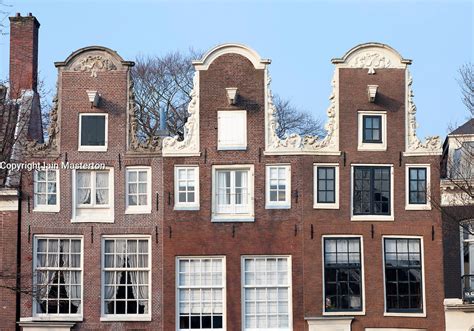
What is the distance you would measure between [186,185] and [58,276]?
492cm

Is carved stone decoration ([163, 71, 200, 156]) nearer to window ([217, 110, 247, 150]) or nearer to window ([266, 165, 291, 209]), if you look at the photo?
window ([217, 110, 247, 150])

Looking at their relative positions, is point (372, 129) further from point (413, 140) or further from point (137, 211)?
point (137, 211)

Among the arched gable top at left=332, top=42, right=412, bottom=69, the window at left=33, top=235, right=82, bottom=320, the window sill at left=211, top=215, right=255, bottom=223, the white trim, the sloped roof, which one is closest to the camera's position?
the white trim

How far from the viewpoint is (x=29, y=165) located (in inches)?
→ 1432

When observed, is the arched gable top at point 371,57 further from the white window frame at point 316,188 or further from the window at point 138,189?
the window at point 138,189

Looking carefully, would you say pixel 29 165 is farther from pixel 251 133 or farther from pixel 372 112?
pixel 372 112

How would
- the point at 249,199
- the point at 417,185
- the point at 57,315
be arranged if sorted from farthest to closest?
1. the point at 417,185
2. the point at 249,199
3. the point at 57,315

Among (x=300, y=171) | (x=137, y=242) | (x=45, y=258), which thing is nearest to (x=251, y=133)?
(x=300, y=171)

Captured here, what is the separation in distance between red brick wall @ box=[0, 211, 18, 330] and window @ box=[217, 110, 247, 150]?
6.97 m

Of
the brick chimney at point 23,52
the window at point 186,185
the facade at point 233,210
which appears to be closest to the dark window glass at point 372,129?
the facade at point 233,210

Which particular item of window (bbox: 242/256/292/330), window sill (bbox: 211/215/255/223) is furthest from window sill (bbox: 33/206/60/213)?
window (bbox: 242/256/292/330)

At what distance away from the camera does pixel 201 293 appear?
36000mm

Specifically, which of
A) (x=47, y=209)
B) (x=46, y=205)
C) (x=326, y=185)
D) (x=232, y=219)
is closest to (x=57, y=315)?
(x=47, y=209)

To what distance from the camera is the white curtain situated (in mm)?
36562
